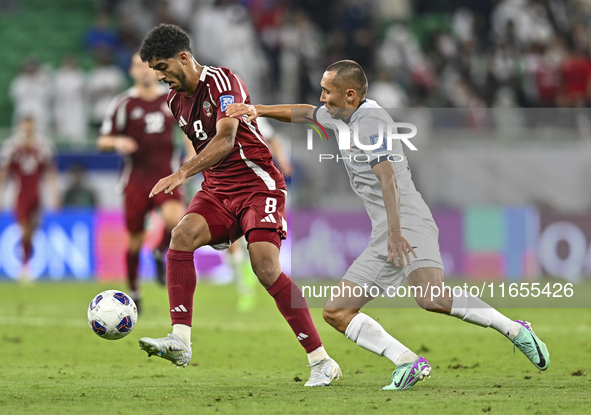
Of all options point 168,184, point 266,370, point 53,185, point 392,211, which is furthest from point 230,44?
point 392,211

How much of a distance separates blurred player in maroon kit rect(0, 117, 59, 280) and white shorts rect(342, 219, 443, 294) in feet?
34.6

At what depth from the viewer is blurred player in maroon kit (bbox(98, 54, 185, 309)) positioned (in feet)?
32.6

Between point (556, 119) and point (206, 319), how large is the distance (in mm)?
Answer: 8166

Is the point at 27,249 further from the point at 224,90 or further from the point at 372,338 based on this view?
the point at 372,338

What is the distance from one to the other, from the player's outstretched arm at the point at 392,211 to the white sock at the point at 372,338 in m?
0.53

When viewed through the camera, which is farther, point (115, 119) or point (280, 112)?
point (115, 119)

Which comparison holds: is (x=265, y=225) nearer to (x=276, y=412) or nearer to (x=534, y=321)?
(x=276, y=412)

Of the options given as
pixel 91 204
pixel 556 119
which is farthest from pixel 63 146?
pixel 556 119

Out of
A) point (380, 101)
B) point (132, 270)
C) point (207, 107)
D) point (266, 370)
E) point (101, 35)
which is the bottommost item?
point (266, 370)

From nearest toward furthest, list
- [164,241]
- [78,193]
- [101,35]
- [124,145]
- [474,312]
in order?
[474,312] → [124,145] → [164,241] → [78,193] → [101,35]

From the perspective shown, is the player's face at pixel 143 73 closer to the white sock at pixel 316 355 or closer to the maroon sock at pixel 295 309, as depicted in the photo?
the maroon sock at pixel 295 309

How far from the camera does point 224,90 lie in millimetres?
Answer: 5848

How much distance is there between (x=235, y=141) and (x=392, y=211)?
127 cm

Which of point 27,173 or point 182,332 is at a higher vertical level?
point 27,173
